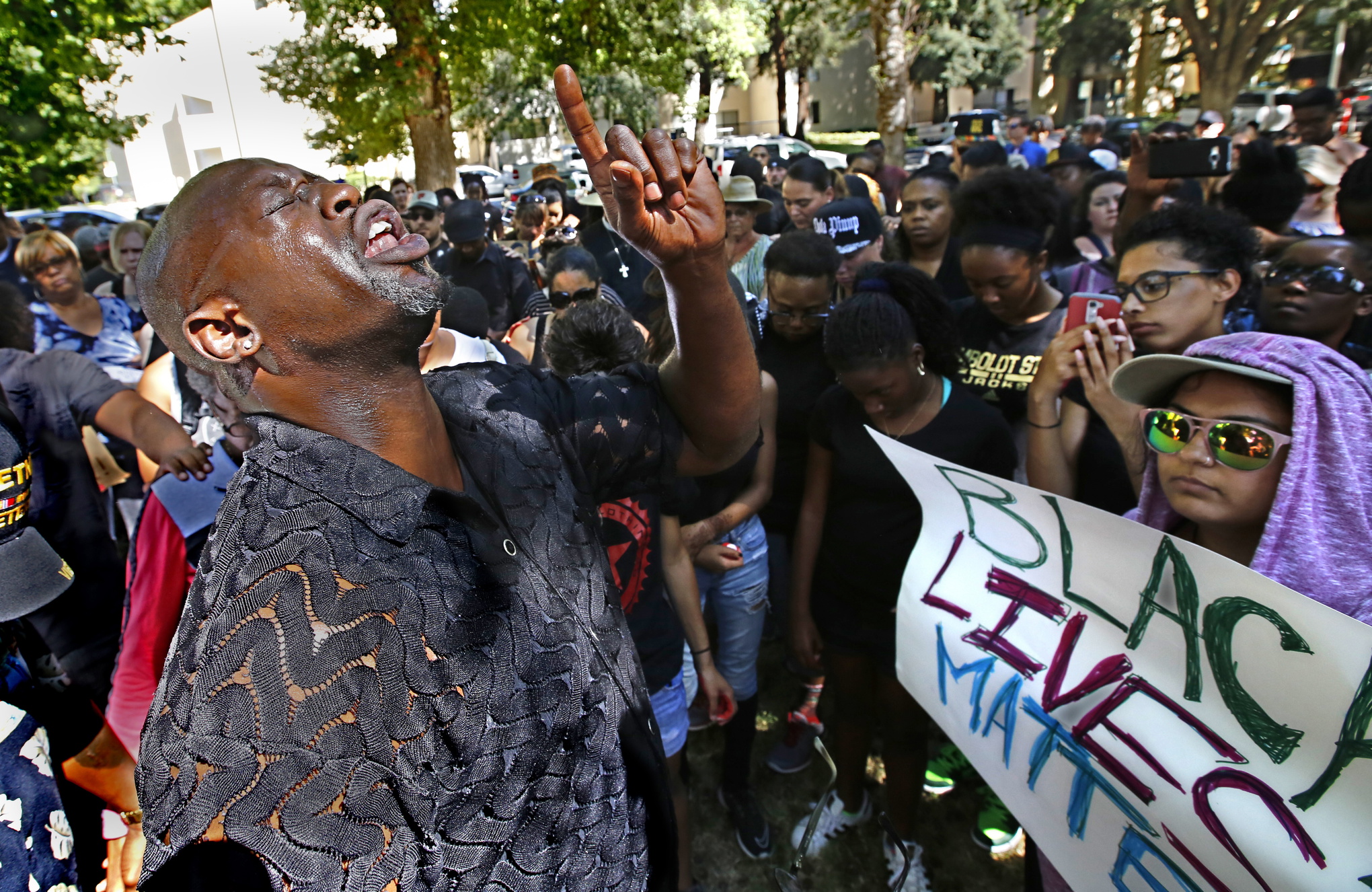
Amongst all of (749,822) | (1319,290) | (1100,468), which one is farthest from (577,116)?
(749,822)

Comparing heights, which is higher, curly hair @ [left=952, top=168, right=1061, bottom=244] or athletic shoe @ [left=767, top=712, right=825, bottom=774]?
curly hair @ [left=952, top=168, right=1061, bottom=244]

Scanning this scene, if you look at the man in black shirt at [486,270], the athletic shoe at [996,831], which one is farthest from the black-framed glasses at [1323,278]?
the man in black shirt at [486,270]

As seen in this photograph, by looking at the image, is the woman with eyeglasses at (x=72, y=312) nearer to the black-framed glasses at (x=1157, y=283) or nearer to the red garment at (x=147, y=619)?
the red garment at (x=147, y=619)

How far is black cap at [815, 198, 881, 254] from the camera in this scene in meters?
4.34

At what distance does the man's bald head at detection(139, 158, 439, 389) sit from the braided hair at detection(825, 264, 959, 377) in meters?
1.60

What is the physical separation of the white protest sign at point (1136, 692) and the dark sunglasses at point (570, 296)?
200cm

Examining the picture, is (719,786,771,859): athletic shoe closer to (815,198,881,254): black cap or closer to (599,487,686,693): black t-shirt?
(599,487,686,693): black t-shirt

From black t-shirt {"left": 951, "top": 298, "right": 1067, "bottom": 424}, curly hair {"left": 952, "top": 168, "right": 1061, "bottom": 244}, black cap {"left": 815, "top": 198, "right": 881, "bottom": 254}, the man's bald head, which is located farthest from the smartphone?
black cap {"left": 815, "top": 198, "right": 881, "bottom": 254}

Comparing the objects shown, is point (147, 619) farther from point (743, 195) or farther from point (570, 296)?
point (743, 195)

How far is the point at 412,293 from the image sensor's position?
123cm

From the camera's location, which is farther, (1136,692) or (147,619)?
(147,619)

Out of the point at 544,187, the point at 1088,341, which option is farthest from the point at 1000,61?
the point at 1088,341

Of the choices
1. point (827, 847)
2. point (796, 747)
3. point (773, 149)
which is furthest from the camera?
point (773, 149)

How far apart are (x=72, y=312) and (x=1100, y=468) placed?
5.72 m
